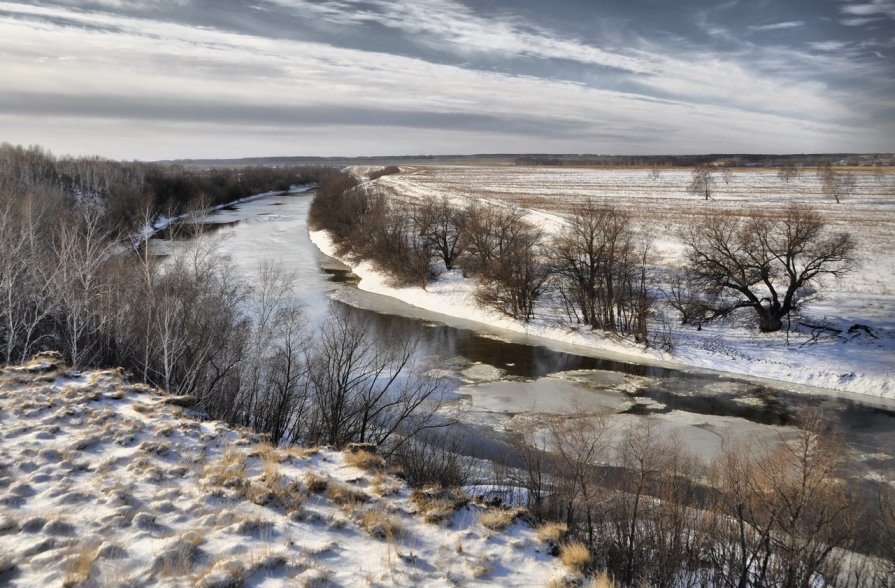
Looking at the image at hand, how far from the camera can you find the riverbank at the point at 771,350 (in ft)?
73.3

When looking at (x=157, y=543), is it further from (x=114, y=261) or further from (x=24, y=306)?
(x=114, y=261)

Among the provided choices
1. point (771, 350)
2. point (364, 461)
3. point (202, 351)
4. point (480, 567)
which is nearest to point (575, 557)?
point (480, 567)

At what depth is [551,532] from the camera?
9.38 m

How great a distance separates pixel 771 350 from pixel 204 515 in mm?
24591

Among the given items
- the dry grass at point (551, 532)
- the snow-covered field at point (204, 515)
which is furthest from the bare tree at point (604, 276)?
the snow-covered field at point (204, 515)

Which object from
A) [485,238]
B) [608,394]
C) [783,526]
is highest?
[485,238]

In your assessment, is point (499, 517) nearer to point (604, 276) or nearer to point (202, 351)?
point (202, 351)

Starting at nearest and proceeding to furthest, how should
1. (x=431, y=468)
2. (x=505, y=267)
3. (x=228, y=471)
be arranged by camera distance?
(x=228, y=471)
(x=431, y=468)
(x=505, y=267)

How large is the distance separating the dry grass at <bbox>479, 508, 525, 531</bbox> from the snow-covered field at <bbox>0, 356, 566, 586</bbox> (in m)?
0.04

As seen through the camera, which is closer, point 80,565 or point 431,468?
point 80,565

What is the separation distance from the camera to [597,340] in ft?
92.5

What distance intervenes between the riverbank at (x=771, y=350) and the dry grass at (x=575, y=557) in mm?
17729

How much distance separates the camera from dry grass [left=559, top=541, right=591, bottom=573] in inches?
336

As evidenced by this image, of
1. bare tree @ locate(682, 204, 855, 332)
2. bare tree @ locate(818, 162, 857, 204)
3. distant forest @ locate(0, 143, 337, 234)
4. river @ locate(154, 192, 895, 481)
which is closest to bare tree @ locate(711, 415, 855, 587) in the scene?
river @ locate(154, 192, 895, 481)
